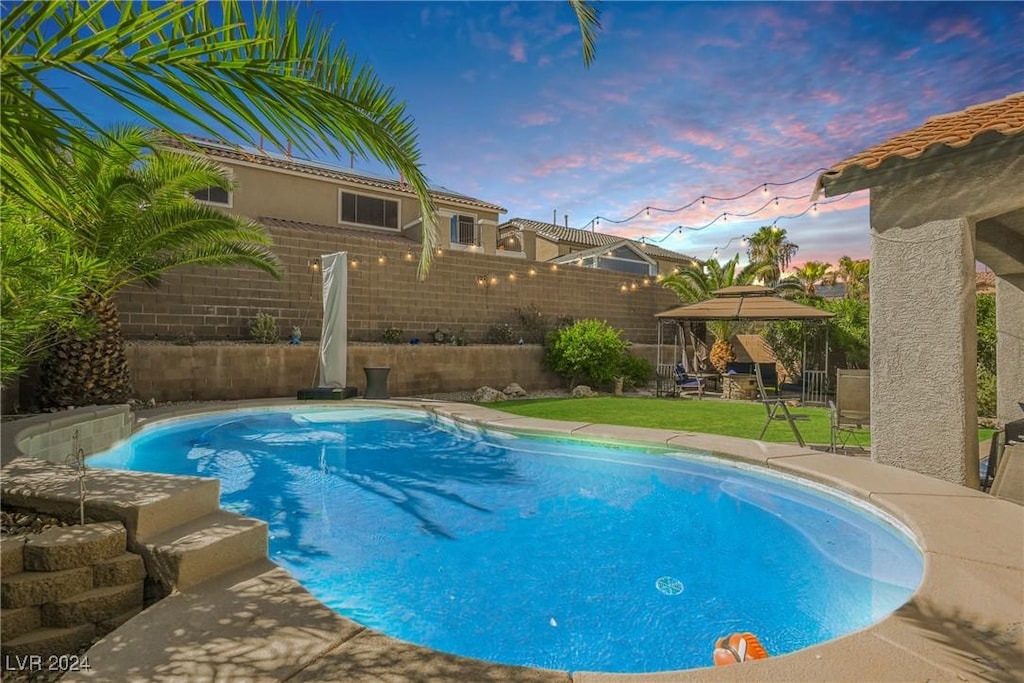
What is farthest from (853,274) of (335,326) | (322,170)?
(335,326)

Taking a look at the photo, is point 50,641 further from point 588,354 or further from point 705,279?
point 705,279

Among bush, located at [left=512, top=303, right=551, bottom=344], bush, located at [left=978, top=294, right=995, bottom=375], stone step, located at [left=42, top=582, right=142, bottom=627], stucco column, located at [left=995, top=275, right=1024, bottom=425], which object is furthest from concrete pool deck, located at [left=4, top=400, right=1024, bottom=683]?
bush, located at [left=512, top=303, right=551, bottom=344]

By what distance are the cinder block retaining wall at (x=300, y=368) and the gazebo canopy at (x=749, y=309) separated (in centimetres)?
446

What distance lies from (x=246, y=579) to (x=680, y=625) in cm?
251

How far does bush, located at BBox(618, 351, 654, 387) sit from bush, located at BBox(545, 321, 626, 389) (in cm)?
21

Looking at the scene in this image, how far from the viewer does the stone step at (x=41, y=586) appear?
2217 mm

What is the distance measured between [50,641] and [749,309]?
13.2 metres

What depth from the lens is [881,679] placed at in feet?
5.78

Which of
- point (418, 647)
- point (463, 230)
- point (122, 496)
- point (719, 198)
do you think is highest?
point (463, 230)

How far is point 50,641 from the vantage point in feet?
7.23

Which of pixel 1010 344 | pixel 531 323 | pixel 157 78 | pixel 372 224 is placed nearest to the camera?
pixel 157 78

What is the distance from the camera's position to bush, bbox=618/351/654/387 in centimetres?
1437

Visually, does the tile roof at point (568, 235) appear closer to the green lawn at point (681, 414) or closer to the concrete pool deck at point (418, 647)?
the green lawn at point (681, 414)

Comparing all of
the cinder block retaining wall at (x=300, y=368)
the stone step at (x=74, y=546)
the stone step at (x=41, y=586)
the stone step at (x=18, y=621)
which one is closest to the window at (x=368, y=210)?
the cinder block retaining wall at (x=300, y=368)
